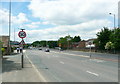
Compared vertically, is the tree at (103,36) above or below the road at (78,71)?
above

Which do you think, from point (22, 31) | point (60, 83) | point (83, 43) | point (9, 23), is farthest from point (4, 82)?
point (83, 43)

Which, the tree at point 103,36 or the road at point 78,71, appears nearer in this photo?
the road at point 78,71

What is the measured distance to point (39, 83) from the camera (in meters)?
9.68

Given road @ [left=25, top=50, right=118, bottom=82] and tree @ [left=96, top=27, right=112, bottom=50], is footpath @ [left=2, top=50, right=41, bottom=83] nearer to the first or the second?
road @ [left=25, top=50, right=118, bottom=82]

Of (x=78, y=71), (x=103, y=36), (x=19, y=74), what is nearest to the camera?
(x=19, y=74)

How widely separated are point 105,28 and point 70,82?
56521mm

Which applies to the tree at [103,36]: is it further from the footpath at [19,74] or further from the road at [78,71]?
the footpath at [19,74]

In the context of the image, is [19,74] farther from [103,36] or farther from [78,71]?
[103,36]

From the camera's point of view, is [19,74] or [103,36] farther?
[103,36]

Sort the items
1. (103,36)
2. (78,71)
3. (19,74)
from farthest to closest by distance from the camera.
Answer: (103,36), (78,71), (19,74)

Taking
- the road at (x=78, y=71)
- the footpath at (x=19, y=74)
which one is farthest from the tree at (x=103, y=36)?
the footpath at (x=19, y=74)

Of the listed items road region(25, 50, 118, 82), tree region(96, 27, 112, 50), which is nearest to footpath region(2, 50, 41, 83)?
road region(25, 50, 118, 82)

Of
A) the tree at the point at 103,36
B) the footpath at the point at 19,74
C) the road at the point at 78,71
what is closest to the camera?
the footpath at the point at 19,74

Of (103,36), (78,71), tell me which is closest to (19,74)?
(78,71)
